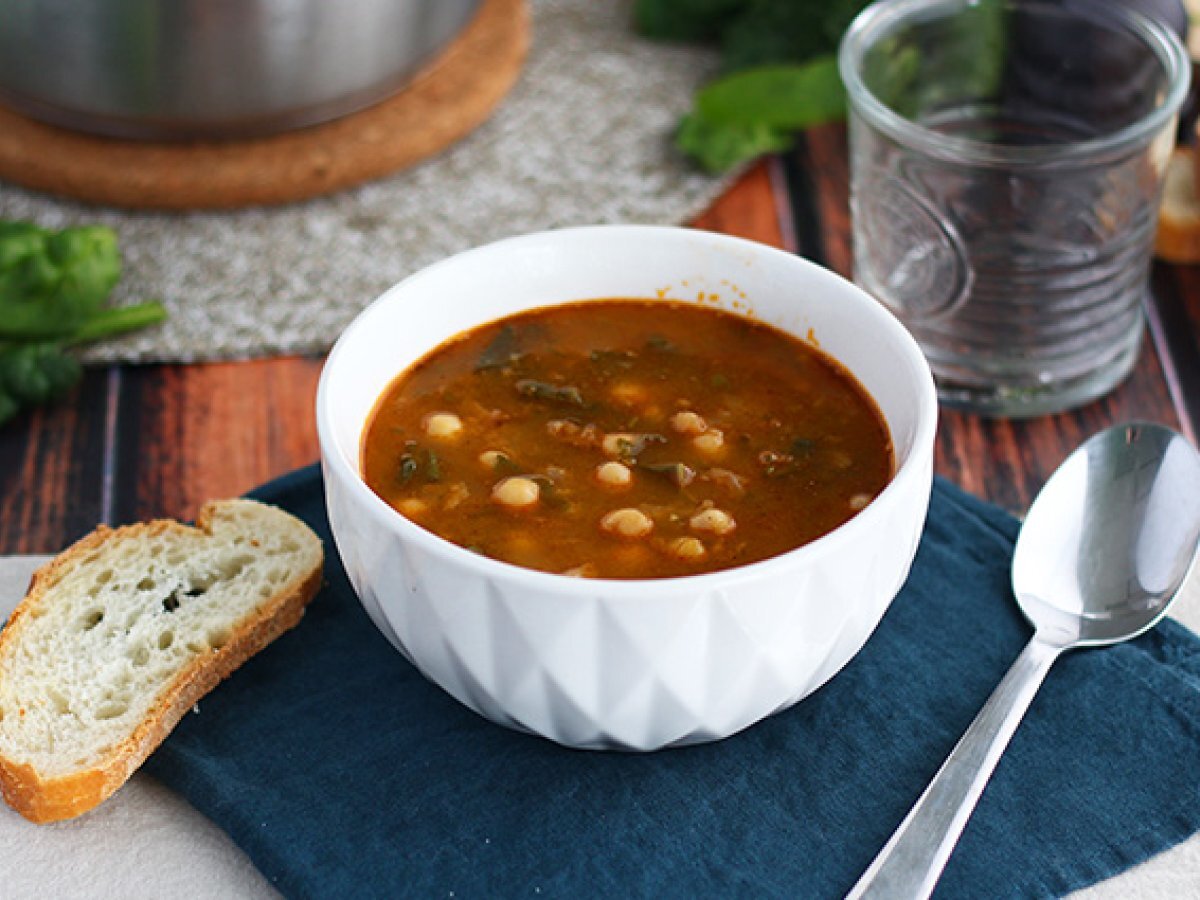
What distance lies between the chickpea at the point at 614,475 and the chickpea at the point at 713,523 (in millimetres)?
104

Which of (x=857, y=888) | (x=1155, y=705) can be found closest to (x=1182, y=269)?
(x=1155, y=705)

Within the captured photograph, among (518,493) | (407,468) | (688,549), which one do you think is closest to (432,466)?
(407,468)

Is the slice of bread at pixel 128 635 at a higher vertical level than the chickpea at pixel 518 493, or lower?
lower

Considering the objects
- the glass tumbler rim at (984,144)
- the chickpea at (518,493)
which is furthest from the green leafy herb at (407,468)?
the glass tumbler rim at (984,144)

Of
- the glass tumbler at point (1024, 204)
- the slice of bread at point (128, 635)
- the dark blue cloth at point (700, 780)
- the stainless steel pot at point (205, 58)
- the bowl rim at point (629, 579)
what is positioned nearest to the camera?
the bowl rim at point (629, 579)

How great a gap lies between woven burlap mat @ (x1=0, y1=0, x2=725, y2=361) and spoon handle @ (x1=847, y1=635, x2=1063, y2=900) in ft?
5.20

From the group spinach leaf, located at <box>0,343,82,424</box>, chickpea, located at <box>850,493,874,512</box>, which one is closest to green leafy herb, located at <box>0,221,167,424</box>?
spinach leaf, located at <box>0,343,82,424</box>

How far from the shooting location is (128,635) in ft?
6.93

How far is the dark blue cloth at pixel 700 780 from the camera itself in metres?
1.82

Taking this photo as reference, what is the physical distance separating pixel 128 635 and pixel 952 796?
1095 millimetres

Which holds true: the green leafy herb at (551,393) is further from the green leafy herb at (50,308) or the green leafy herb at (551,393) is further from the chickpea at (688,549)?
the green leafy herb at (50,308)

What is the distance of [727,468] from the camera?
2.01 m

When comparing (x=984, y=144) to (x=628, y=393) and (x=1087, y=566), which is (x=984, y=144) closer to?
(x=1087, y=566)

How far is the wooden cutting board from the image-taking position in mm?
3396
